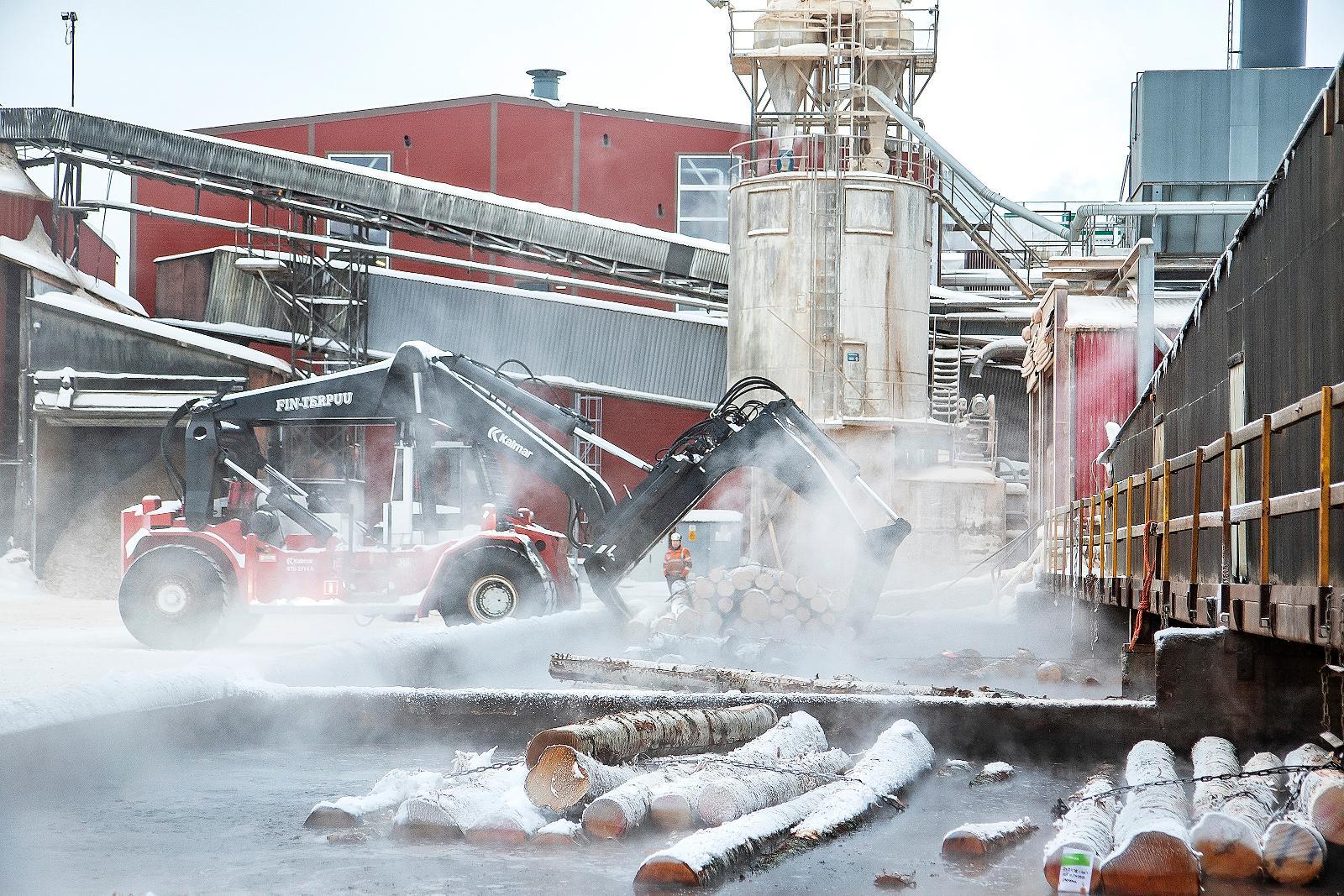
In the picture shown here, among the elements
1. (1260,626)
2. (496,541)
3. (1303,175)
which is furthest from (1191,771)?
(496,541)

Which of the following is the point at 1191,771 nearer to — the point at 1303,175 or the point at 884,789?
the point at 884,789

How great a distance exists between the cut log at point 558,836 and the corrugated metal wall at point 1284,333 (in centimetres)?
344

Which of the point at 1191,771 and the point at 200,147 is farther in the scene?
Answer: the point at 200,147

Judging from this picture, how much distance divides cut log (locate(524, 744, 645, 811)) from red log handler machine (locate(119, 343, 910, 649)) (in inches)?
330

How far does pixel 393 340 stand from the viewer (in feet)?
97.0

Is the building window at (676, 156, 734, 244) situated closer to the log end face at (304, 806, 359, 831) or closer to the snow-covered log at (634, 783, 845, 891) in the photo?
the log end face at (304, 806, 359, 831)

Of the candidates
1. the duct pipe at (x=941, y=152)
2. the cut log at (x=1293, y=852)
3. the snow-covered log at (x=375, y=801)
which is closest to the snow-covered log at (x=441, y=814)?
the snow-covered log at (x=375, y=801)

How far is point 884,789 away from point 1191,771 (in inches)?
69.8

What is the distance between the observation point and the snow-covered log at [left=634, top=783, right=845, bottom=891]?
216 inches

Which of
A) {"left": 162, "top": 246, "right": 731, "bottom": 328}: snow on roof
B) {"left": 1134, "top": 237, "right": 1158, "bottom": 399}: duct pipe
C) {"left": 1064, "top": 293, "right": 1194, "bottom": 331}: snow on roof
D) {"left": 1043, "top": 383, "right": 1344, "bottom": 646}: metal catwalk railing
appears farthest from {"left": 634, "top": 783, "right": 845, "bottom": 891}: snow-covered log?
{"left": 162, "top": 246, "right": 731, "bottom": 328}: snow on roof

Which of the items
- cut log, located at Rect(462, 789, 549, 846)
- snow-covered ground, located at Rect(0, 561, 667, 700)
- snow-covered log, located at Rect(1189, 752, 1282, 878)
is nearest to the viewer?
snow-covered log, located at Rect(1189, 752, 1282, 878)

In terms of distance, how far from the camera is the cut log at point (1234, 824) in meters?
5.65

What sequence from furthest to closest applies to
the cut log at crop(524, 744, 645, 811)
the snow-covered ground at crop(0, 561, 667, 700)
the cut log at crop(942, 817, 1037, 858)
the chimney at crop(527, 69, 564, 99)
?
the chimney at crop(527, 69, 564, 99) < the snow-covered ground at crop(0, 561, 667, 700) < the cut log at crop(524, 744, 645, 811) < the cut log at crop(942, 817, 1037, 858)

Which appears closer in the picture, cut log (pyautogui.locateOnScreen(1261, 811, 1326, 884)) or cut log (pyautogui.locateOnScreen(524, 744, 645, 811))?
cut log (pyautogui.locateOnScreen(1261, 811, 1326, 884))
